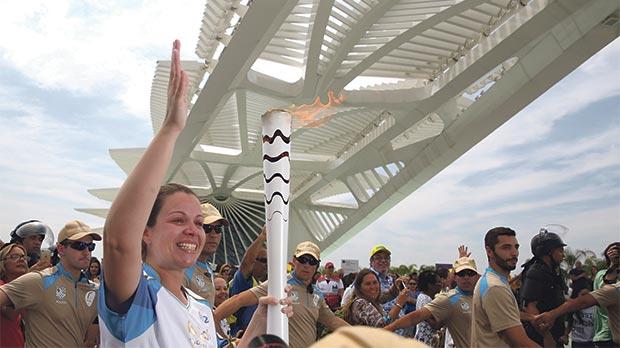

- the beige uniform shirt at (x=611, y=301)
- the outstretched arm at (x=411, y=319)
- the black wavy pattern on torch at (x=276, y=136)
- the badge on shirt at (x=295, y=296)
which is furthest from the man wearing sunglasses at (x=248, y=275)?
the beige uniform shirt at (x=611, y=301)

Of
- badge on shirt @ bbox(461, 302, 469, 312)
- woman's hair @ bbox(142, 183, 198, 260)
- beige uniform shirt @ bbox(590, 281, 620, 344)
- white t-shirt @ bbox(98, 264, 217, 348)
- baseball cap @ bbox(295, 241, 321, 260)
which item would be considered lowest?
beige uniform shirt @ bbox(590, 281, 620, 344)

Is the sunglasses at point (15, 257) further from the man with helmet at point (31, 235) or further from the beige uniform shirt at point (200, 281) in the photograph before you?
the beige uniform shirt at point (200, 281)

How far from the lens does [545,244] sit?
4504 millimetres

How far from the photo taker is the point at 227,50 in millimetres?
15023

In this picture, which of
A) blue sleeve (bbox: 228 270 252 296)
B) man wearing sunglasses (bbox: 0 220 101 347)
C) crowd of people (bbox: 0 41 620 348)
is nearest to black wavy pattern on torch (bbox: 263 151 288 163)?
crowd of people (bbox: 0 41 620 348)

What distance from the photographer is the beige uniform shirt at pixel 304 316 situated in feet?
15.5

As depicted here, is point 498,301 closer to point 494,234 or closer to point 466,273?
point 494,234

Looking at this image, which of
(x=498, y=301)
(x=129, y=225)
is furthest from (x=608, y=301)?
(x=129, y=225)

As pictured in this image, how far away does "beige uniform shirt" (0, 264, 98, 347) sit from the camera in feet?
13.4

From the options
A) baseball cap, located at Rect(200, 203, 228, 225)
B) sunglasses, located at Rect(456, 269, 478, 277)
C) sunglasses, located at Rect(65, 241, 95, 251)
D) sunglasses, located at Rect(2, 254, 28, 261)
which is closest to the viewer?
baseball cap, located at Rect(200, 203, 228, 225)

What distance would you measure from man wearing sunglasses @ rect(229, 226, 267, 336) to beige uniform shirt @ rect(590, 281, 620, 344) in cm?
276

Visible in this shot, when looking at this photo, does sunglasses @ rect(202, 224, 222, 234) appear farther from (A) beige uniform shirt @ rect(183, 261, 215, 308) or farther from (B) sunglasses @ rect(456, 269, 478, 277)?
(B) sunglasses @ rect(456, 269, 478, 277)

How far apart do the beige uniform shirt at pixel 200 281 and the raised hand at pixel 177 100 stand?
2.73 metres

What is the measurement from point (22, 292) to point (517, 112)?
1601 cm
